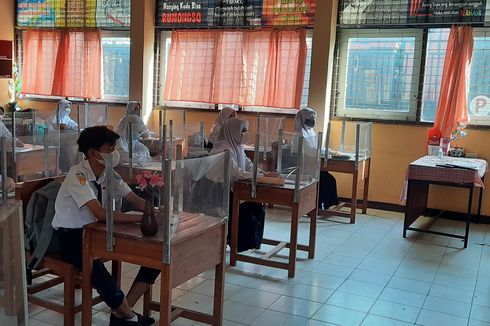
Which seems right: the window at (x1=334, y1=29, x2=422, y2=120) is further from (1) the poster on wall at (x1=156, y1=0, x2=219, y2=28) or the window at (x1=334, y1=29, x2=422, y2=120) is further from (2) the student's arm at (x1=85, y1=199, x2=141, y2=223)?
(2) the student's arm at (x1=85, y1=199, x2=141, y2=223)

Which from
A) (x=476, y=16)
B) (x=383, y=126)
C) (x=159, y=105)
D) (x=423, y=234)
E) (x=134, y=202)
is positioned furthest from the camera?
(x=159, y=105)

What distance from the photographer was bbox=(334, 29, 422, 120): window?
19.7 feet

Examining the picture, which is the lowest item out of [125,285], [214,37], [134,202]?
[125,285]

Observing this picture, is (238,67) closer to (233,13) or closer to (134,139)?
(233,13)

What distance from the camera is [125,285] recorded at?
136 inches

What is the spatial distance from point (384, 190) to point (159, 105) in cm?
329

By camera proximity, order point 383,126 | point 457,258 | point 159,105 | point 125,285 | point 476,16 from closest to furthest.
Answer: point 125,285, point 457,258, point 476,16, point 383,126, point 159,105

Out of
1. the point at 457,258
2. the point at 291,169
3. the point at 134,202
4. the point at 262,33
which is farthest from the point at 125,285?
the point at 262,33

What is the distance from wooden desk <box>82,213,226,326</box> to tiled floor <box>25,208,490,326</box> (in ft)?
1.70

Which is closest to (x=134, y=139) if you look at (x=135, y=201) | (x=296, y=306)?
(x=135, y=201)

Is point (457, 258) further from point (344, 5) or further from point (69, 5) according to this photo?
point (69, 5)

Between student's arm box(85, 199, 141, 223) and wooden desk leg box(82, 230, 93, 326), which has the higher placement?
student's arm box(85, 199, 141, 223)

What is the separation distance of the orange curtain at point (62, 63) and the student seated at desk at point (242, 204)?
4.17 m

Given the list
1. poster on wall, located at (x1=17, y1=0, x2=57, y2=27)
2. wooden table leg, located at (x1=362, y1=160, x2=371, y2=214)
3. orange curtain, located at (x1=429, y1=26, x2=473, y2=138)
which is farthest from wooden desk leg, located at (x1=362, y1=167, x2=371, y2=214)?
poster on wall, located at (x1=17, y1=0, x2=57, y2=27)
